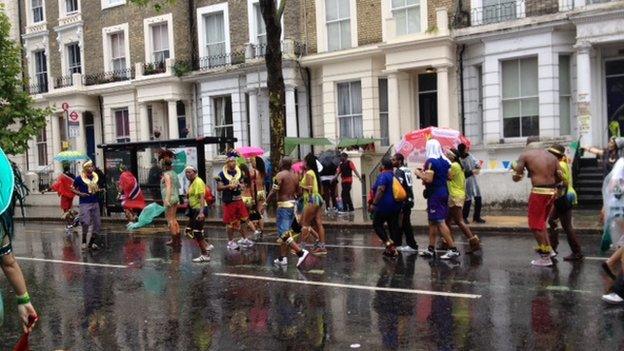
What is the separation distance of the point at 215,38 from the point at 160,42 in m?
3.12

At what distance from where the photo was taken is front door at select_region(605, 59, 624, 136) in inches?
728

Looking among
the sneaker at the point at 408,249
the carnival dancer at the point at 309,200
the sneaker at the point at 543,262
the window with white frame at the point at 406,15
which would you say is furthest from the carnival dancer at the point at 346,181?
the sneaker at the point at 543,262

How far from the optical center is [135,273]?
1056 cm

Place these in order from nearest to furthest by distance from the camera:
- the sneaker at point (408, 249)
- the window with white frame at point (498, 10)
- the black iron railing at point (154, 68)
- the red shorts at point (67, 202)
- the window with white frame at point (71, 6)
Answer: the sneaker at point (408, 249)
the red shorts at point (67, 202)
the window with white frame at point (498, 10)
the black iron railing at point (154, 68)
the window with white frame at point (71, 6)

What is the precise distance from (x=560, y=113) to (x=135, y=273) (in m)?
13.3

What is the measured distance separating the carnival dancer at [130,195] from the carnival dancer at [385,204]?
384 inches

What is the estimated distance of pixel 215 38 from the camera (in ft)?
87.2

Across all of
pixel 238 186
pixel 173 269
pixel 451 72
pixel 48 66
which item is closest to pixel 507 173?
pixel 451 72

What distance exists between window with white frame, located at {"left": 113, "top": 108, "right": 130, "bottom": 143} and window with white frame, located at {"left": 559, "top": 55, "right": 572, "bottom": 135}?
18.4 m

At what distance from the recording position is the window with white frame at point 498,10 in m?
19.5

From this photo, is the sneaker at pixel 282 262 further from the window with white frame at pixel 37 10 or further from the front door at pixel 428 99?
the window with white frame at pixel 37 10

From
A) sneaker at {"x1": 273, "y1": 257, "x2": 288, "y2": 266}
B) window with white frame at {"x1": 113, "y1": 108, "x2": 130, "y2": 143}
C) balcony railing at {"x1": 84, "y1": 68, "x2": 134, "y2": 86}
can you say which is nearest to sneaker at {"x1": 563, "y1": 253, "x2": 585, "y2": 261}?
sneaker at {"x1": 273, "y1": 257, "x2": 288, "y2": 266}

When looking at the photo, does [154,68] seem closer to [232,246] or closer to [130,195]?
[130,195]

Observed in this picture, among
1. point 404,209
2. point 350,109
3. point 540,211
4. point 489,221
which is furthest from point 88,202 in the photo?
point 350,109
